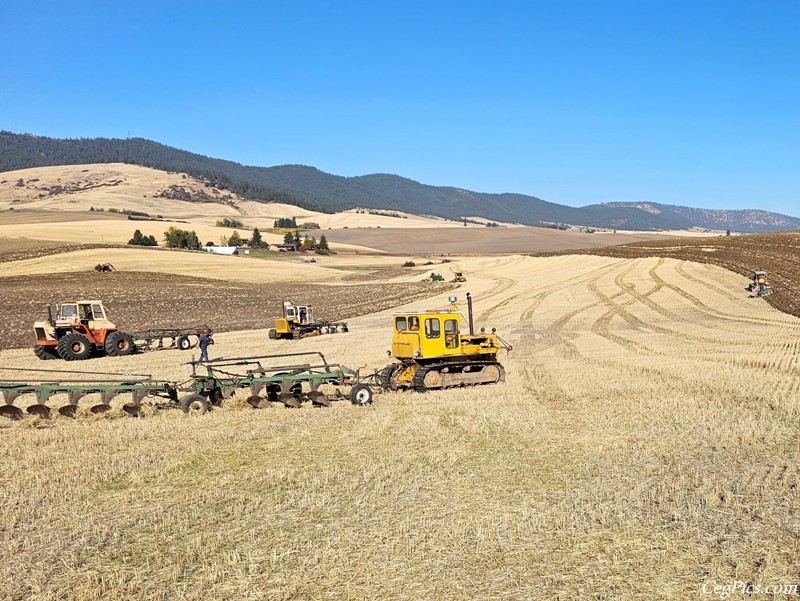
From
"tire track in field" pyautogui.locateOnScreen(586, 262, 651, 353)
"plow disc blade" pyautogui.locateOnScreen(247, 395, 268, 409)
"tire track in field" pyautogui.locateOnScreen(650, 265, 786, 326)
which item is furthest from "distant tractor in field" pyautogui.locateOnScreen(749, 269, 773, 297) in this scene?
"plow disc blade" pyautogui.locateOnScreen(247, 395, 268, 409)

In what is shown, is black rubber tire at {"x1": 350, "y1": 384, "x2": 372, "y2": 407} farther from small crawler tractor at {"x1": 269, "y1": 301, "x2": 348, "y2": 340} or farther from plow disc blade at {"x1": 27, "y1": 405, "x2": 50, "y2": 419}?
small crawler tractor at {"x1": 269, "y1": 301, "x2": 348, "y2": 340}

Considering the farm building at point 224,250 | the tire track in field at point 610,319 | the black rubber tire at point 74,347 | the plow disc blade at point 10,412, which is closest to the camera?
the plow disc blade at point 10,412

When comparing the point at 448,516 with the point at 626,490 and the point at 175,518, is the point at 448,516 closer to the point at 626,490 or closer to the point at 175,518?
the point at 626,490

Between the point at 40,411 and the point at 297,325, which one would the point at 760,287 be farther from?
the point at 40,411

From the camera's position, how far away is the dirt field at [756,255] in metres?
45.4

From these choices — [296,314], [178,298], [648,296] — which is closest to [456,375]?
[296,314]

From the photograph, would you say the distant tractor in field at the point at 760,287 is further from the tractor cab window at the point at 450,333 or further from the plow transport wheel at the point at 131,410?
the plow transport wheel at the point at 131,410

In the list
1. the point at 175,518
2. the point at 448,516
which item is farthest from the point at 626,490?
the point at 175,518

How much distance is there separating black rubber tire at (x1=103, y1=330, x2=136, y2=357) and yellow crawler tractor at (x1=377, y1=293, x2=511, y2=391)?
15660mm

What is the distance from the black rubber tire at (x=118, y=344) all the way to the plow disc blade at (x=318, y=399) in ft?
51.4

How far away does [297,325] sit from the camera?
37312mm

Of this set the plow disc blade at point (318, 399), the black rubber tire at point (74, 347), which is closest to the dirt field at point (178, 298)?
the black rubber tire at point (74, 347)

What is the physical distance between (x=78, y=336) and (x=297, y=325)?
1094 centimetres

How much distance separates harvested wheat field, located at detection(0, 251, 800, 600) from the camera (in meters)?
8.54
